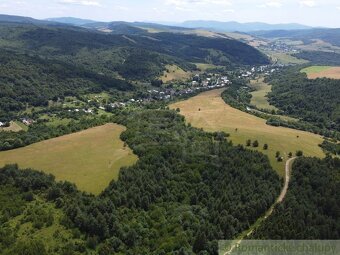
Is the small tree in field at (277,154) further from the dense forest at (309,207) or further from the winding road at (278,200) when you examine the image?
the dense forest at (309,207)

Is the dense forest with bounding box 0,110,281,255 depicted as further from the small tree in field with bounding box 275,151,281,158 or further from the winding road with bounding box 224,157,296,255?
the small tree in field with bounding box 275,151,281,158

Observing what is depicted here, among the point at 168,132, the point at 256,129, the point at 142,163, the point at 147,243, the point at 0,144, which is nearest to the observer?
the point at 147,243

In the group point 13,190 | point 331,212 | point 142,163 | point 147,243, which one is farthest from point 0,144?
point 331,212

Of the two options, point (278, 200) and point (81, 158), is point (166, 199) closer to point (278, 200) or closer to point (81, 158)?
point (278, 200)

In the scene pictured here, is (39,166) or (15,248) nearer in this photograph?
(15,248)

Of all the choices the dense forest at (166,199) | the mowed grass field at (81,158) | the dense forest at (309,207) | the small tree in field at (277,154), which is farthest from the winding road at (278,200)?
the mowed grass field at (81,158)

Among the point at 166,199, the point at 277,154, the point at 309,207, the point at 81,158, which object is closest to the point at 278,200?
the point at 309,207

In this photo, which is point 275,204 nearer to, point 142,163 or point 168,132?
point 142,163
